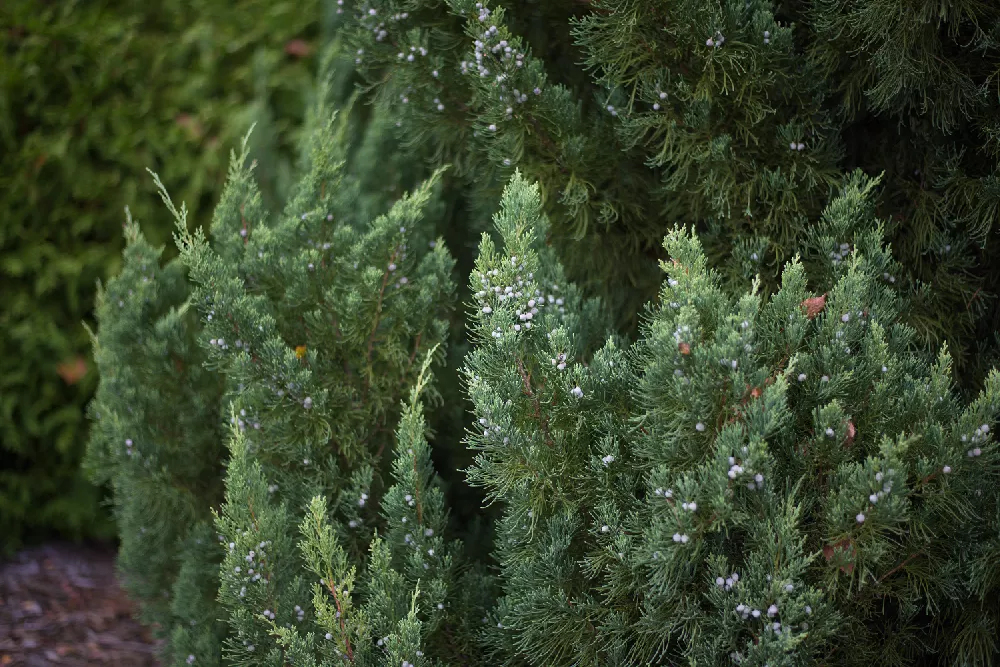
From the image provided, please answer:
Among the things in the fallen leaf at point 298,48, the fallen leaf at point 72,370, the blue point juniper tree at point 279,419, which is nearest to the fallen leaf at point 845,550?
the blue point juniper tree at point 279,419

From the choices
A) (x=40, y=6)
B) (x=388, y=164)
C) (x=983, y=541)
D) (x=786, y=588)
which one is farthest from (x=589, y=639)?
(x=40, y=6)

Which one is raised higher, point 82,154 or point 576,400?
point 82,154

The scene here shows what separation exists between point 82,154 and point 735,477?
11.7ft

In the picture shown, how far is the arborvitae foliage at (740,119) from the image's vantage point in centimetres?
221

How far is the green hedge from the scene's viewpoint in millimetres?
3936

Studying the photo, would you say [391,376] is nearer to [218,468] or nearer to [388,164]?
[218,468]

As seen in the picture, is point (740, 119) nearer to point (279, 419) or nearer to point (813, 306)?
point (813, 306)

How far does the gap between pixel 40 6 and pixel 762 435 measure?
156 inches

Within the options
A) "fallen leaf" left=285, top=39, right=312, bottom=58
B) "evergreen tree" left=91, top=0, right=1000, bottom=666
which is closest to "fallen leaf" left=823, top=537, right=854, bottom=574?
"evergreen tree" left=91, top=0, right=1000, bottom=666

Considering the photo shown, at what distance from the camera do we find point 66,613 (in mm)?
3791

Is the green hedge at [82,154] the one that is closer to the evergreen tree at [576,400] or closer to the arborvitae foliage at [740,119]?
the evergreen tree at [576,400]

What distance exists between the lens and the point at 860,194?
206cm

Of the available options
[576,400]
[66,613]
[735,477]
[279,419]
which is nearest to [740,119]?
[576,400]

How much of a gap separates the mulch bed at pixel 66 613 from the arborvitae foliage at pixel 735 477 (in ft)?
7.34
